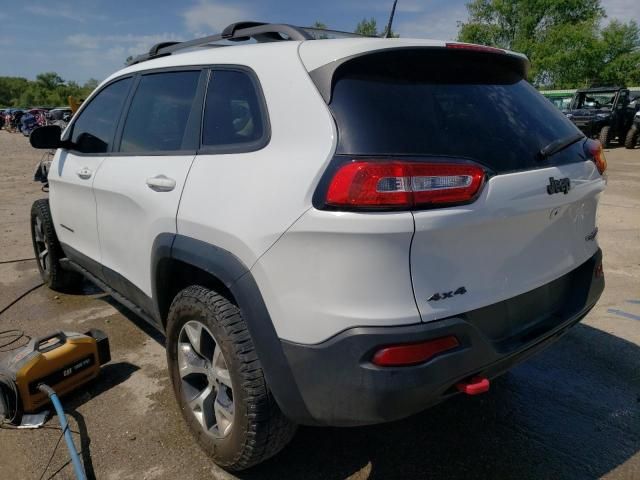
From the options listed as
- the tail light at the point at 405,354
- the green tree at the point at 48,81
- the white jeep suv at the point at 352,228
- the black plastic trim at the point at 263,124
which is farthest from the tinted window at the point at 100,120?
the green tree at the point at 48,81

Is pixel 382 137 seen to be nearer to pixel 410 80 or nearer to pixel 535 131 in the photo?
pixel 410 80

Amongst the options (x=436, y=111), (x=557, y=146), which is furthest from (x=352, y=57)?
(x=557, y=146)

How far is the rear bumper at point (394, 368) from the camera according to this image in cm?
160

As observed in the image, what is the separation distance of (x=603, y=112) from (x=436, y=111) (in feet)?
60.8

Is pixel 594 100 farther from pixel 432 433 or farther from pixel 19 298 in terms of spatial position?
pixel 19 298

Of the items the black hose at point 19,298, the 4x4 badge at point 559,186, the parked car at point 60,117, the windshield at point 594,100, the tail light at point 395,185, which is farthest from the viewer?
the windshield at point 594,100

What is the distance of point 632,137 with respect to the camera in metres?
17.6

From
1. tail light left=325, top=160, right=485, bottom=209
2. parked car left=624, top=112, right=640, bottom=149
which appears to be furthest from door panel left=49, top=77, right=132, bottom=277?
parked car left=624, top=112, right=640, bottom=149

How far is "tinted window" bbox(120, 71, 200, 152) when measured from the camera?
8.10 feet

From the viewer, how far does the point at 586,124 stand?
17.2 metres

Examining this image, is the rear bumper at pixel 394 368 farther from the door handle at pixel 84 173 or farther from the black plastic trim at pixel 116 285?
the door handle at pixel 84 173

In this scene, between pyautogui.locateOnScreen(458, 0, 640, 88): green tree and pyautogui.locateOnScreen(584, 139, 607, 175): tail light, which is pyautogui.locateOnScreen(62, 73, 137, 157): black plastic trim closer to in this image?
pyautogui.locateOnScreen(584, 139, 607, 175): tail light

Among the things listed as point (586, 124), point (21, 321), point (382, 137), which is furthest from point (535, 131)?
point (586, 124)

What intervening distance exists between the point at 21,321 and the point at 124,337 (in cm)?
97
